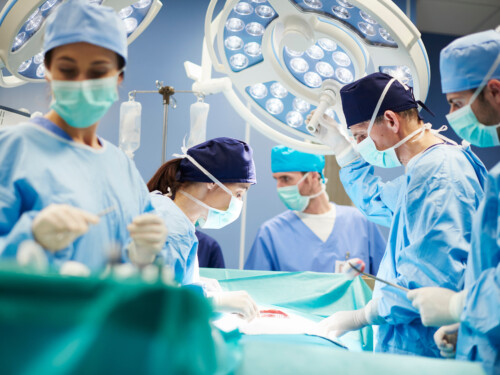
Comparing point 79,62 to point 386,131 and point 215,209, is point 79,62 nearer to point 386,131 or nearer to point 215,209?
point 215,209

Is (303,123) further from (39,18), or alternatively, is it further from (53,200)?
(53,200)

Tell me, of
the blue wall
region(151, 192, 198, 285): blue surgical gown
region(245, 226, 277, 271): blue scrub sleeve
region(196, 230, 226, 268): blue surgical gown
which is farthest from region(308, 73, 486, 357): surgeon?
the blue wall

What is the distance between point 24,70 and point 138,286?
1.42 m

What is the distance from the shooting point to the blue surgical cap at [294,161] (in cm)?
312

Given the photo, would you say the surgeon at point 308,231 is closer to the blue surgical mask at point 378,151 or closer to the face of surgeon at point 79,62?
the blue surgical mask at point 378,151

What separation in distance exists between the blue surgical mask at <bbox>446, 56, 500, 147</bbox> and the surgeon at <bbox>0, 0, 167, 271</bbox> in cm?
93

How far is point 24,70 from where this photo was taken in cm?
180

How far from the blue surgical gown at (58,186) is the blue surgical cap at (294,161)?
6.28ft

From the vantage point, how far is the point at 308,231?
3.10 meters

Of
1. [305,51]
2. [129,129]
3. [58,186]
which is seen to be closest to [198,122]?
[129,129]

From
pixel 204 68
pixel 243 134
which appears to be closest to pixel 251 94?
pixel 204 68

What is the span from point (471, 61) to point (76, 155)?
1130 mm

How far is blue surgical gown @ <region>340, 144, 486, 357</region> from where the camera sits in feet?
4.79

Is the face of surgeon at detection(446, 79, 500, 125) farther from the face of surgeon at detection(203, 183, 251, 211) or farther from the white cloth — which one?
the white cloth
